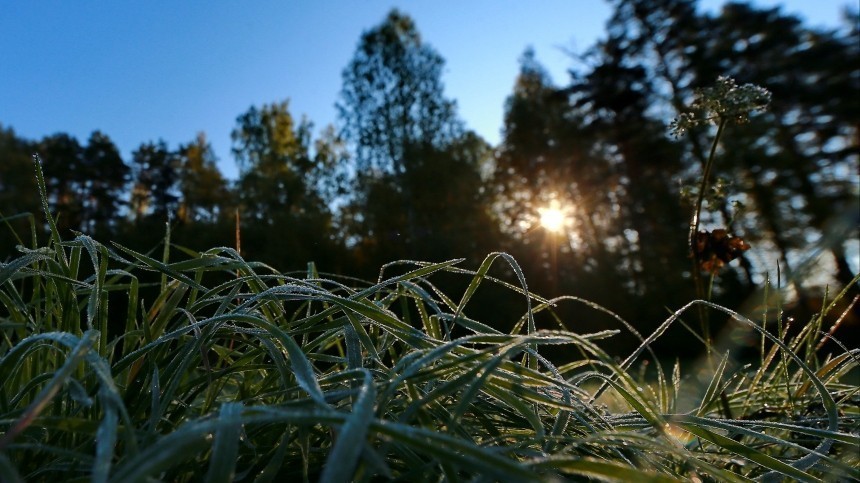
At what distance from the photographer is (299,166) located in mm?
17422

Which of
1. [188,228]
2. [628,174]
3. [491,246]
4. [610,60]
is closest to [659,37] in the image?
[610,60]

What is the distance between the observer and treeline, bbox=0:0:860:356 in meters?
12.1

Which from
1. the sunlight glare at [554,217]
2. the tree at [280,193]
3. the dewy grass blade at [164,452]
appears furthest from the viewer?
the sunlight glare at [554,217]

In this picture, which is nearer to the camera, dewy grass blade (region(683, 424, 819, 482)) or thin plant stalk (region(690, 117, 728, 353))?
dewy grass blade (region(683, 424, 819, 482))

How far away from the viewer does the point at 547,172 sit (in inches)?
681

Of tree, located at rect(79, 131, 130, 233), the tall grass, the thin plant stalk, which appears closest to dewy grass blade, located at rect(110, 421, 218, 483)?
the tall grass

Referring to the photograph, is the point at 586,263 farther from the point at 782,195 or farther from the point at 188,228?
the point at 188,228

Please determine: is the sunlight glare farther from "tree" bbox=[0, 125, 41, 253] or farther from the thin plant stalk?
the thin plant stalk

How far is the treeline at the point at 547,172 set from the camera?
1210cm

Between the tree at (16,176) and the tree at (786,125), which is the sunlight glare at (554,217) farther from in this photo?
the tree at (16,176)

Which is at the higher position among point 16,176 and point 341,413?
point 16,176

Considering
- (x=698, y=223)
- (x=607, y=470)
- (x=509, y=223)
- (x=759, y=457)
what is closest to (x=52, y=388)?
(x=607, y=470)

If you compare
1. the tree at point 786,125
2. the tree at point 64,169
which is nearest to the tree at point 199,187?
the tree at point 64,169

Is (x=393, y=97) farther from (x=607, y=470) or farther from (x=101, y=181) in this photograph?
(x=607, y=470)
